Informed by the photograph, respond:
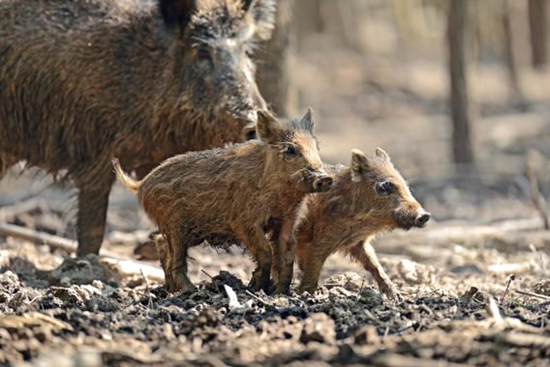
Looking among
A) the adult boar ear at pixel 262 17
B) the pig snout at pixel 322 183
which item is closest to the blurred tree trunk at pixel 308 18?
the adult boar ear at pixel 262 17

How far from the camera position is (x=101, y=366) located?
4508 millimetres

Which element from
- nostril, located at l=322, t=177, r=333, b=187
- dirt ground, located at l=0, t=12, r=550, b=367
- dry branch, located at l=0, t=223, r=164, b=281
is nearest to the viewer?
dirt ground, located at l=0, t=12, r=550, b=367

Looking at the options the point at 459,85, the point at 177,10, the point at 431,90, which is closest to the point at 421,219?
the point at 177,10

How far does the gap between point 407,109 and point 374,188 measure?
62.5 ft

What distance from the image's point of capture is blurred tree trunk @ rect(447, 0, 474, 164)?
1451 centimetres

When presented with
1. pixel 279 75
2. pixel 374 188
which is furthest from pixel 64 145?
pixel 374 188

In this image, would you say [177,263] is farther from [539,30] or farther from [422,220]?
[539,30]

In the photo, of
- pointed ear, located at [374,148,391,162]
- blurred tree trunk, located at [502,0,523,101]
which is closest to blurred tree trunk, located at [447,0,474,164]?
pointed ear, located at [374,148,391,162]

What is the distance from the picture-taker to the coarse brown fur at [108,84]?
359 inches

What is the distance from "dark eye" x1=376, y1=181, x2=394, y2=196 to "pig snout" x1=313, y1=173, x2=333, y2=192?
1.65 ft

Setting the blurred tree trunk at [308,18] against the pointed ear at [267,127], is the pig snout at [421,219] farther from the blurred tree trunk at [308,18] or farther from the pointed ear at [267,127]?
the blurred tree trunk at [308,18]

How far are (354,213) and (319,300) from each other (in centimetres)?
86

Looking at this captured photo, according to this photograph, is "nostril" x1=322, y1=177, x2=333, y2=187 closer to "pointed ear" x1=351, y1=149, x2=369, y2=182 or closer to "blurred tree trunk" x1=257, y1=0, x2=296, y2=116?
"pointed ear" x1=351, y1=149, x2=369, y2=182

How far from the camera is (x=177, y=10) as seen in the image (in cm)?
931
